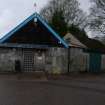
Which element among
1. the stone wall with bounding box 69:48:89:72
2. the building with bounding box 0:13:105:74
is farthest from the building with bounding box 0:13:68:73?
the stone wall with bounding box 69:48:89:72

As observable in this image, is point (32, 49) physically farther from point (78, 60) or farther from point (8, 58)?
point (78, 60)

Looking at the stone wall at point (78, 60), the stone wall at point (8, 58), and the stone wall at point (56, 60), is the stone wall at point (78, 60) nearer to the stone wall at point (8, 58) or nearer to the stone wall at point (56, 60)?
the stone wall at point (56, 60)

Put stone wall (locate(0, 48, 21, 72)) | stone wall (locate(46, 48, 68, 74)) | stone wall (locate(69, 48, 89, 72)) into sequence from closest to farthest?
stone wall (locate(0, 48, 21, 72)), stone wall (locate(46, 48, 68, 74)), stone wall (locate(69, 48, 89, 72))

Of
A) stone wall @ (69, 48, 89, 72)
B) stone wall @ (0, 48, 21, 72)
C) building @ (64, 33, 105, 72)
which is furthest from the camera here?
building @ (64, 33, 105, 72)

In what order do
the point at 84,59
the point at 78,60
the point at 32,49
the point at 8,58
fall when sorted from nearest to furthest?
the point at 8,58
the point at 32,49
the point at 78,60
the point at 84,59

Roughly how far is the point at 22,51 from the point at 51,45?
2962mm

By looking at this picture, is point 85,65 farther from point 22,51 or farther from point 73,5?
point 73,5

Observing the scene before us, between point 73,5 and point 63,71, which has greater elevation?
point 73,5

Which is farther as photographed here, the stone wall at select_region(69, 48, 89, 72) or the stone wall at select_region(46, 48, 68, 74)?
the stone wall at select_region(69, 48, 89, 72)

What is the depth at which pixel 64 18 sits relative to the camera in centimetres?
6462

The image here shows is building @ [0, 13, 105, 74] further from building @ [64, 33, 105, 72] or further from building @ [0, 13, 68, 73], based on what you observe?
building @ [64, 33, 105, 72]

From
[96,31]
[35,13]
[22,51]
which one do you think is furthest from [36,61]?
[96,31]

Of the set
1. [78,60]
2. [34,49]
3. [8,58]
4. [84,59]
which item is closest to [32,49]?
[34,49]

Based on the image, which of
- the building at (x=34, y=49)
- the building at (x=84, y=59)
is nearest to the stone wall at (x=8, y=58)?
the building at (x=34, y=49)
